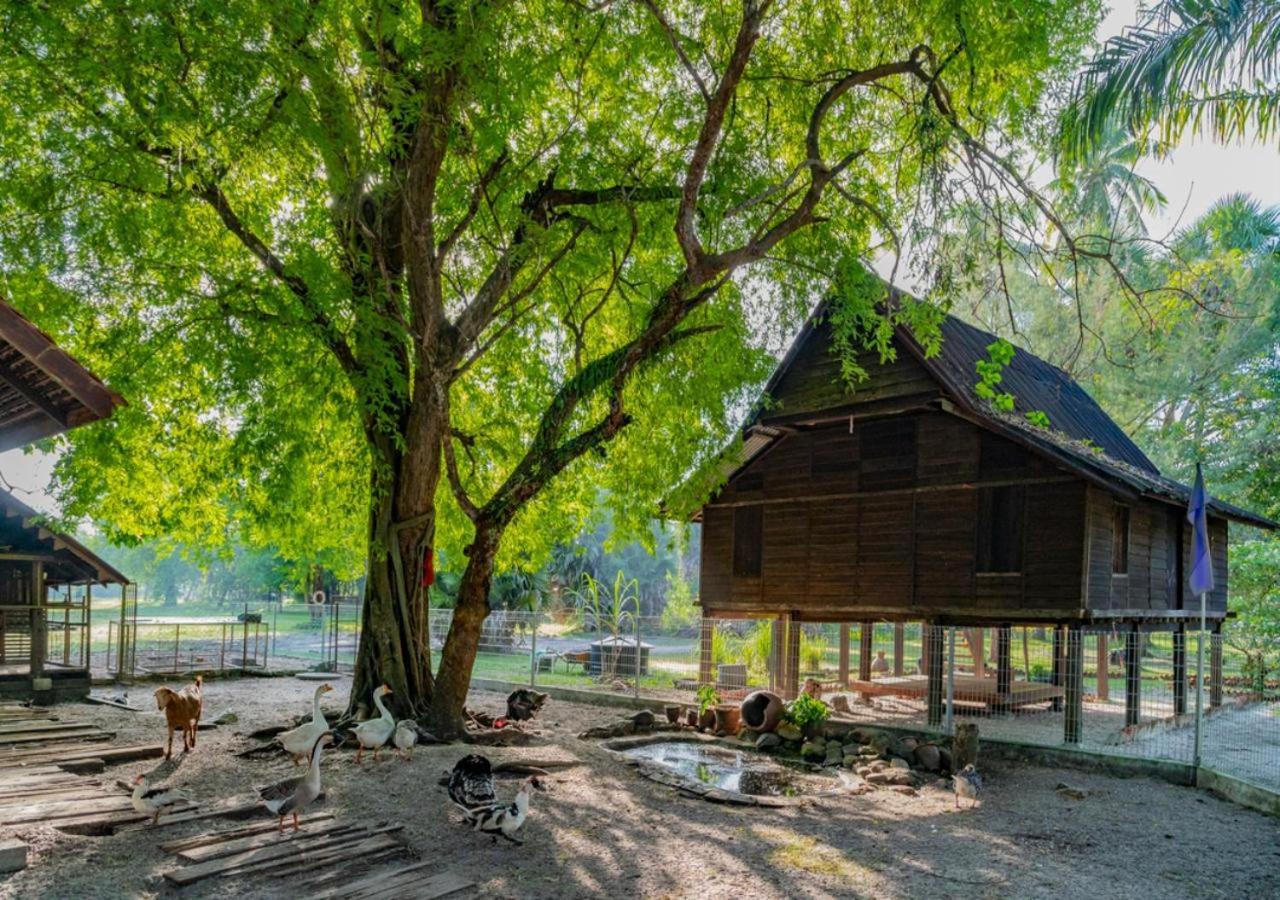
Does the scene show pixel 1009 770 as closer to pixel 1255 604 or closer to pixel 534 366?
pixel 534 366

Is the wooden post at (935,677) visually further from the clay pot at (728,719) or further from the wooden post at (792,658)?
the clay pot at (728,719)

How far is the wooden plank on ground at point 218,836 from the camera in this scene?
286 inches

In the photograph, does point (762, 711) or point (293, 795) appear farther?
point (762, 711)

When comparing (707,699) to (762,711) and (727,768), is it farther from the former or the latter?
(727,768)

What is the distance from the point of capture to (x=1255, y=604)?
77.4 feet

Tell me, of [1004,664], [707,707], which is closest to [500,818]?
[707,707]

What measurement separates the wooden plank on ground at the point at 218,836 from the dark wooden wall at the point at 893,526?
39.1ft

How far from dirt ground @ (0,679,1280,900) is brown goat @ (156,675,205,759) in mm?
406

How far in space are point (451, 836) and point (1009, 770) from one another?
895cm

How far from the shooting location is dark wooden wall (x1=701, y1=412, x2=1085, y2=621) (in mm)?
15320

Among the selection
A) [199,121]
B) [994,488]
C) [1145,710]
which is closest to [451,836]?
[199,121]

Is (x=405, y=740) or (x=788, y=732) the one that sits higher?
(x=405, y=740)

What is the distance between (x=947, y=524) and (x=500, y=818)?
11.1 metres

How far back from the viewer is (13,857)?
665 centimetres
